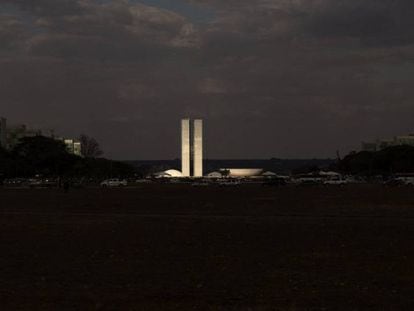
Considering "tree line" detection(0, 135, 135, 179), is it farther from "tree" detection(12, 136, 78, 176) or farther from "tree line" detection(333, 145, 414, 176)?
"tree line" detection(333, 145, 414, 176)

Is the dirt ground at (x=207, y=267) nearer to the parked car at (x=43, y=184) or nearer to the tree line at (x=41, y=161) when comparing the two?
the parked car at (x=43, y=184)

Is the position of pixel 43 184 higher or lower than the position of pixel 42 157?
lower

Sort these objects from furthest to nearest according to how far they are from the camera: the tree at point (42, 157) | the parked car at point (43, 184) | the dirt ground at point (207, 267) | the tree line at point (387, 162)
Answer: the tree line at point (387, 162) → the tree at point (42, 157) → the parked car at point (43, 184) → the dirt ground at point (207, 267)

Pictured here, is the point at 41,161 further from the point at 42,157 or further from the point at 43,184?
the point at 43,184

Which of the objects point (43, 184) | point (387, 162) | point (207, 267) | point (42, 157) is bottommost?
point (207, 267)

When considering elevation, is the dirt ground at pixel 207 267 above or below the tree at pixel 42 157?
below

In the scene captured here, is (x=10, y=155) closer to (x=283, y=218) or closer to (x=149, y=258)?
(x=283, y=218)

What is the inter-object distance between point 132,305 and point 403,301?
406 cm

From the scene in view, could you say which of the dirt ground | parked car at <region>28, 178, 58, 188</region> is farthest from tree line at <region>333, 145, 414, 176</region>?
the dirt ground

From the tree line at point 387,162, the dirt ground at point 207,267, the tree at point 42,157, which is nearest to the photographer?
the dirt ground at point 207,267

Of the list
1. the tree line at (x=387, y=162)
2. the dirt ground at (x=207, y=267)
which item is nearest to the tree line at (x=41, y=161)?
the tree line at (x=387, y=162)

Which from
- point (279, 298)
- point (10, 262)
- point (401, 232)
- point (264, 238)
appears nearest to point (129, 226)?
point (264, 238)

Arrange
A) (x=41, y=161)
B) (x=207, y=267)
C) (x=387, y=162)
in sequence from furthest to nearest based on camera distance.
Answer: (x=387, y=162) < (x=41, y=161) < (x=207, y=267)

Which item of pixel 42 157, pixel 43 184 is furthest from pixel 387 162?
pixel 43 184
